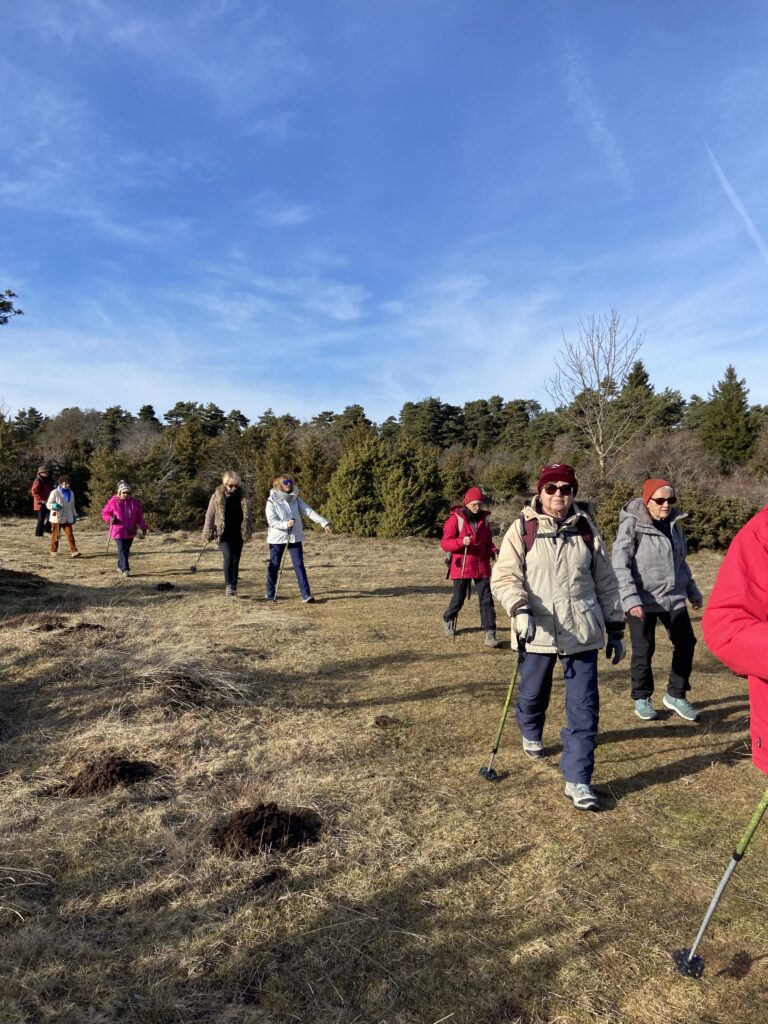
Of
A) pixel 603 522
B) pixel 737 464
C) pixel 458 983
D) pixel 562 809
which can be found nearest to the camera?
pixel 458 983

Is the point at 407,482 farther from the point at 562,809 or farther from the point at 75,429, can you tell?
the point at 75,429

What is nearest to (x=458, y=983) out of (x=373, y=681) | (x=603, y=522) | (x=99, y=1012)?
(x=99, y=1012)

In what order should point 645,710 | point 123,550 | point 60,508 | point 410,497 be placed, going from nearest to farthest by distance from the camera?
1. point 645,710
2. point 123,550
3. point 60,508
4. point 410,497

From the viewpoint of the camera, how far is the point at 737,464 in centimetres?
3403

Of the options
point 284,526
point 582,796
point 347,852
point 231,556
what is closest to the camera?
point 347,852

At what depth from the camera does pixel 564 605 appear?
13.1ft

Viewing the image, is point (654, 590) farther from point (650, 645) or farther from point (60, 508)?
point (60, 508)

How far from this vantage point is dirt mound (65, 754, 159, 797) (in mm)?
3777

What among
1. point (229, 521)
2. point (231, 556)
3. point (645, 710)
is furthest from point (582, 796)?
point (231, 556)

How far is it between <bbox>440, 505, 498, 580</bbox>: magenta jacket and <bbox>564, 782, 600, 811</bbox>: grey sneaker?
3940 millimetres

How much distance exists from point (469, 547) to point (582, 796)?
4.06 m

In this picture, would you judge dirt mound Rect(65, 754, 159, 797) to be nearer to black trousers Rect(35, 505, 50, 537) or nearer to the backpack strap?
the backpack strap

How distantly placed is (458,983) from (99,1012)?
1290 mm

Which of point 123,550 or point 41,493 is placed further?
point 41,493
